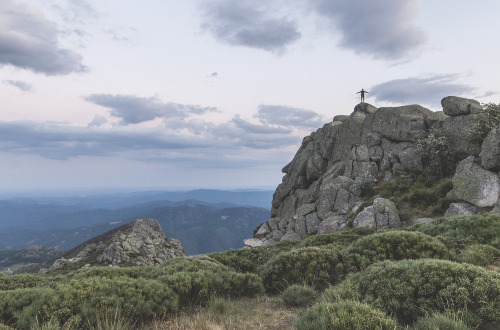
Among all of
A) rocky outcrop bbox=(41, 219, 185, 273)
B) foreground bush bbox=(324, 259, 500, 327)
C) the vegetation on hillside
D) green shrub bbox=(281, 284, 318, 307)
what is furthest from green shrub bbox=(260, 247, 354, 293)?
rocky outcrop bbox=(41, 219, 185, 273)

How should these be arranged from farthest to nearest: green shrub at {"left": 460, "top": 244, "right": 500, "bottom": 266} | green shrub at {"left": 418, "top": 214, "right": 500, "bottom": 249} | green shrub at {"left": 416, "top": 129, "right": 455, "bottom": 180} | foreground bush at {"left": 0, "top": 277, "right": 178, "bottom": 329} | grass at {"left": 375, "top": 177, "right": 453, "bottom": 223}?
green shrub at {"left": 416, "top": 129, "right": 455, "bottom": 180} < grass at {"left": 375, "top": 177, "right": 453, "bottom": 223} < green shrub at {"left": 418, "top": 214, "right": 500, "bottom": 249} < green shrub at {"left": 460, "top": 244, "right": 500, "bottom": 266} < foreground bush at {"left": 0, "top": 277, "right": 178, "bottom": 329}

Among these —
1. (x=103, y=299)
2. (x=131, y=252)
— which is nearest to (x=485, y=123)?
(x=103, y=299)

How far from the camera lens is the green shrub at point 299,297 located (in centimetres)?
903

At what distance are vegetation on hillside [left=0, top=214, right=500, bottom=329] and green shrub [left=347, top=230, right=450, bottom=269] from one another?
5cm

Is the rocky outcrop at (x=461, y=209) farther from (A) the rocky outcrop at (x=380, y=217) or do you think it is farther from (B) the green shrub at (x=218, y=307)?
(B) the green shrub at (x=218, y=307)

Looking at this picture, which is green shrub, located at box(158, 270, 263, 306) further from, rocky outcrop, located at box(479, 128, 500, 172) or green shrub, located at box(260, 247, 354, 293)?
rocky outcrop, located at box(479, 128, 500, 172)

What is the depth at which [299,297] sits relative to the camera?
29.8ft

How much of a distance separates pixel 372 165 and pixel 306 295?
32.7 m

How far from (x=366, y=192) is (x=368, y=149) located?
9.72 metres

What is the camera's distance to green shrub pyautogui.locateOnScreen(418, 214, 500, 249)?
14273 millimetres

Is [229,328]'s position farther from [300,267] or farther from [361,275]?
[300,267]

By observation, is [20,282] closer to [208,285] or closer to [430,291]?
[208,285]

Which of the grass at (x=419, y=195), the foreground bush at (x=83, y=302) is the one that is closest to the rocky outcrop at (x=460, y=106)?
the grass at (x=419, y=195)

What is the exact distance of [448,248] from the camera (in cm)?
1305
